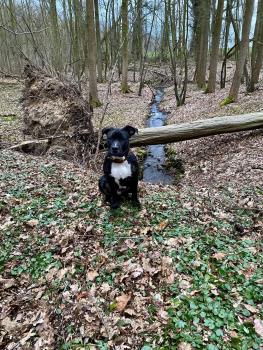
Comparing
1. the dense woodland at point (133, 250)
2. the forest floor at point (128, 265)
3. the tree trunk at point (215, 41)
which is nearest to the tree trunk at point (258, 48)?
the tree trunk at point (215, 41)

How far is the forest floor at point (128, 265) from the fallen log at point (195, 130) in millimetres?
3013

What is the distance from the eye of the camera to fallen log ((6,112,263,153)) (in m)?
9.61

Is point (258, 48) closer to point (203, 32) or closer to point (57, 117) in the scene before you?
point (203, 32)

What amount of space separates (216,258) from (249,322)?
3.52 ft

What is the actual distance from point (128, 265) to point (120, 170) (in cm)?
149

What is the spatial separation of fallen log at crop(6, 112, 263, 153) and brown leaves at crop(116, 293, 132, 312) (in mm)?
6495

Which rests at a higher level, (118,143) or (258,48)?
(258,48)

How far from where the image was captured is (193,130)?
9.86 metres

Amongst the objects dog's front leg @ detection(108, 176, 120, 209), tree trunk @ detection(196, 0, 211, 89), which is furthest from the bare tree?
dog's front leg @ detection(108, 176, 120, 209)

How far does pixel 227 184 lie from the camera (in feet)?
23.8

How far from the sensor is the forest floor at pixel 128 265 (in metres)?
3.43

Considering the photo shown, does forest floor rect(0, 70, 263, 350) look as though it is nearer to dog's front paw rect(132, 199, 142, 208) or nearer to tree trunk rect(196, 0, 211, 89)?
dog's front paw rect(132, 199, 142, 208)

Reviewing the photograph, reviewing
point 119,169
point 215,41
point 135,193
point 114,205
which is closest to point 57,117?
point 114,205

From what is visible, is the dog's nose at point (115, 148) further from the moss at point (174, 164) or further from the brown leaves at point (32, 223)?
the moss at point (174, 164)
